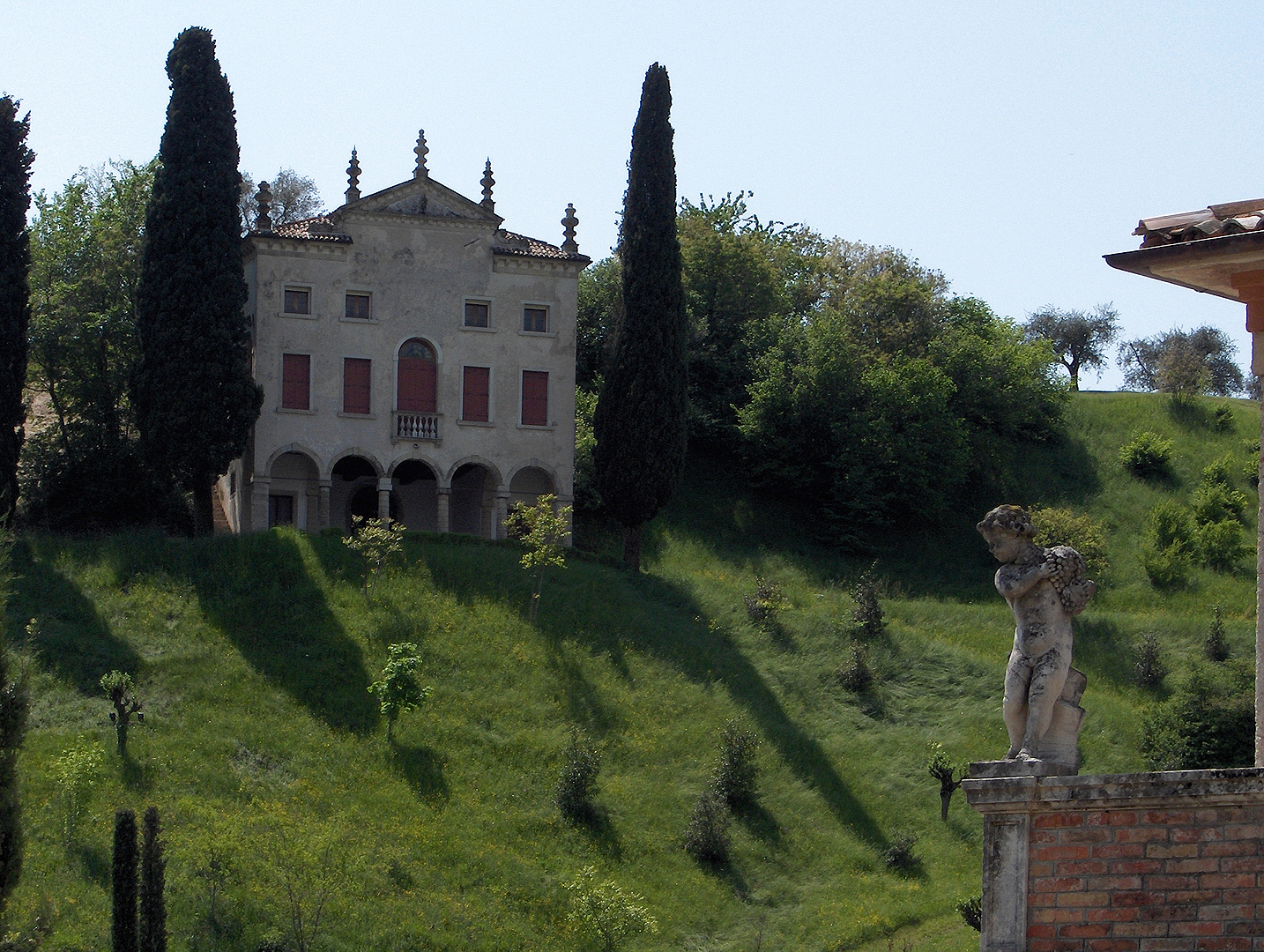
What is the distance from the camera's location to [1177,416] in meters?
58.3

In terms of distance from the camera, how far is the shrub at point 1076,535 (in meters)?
44.5

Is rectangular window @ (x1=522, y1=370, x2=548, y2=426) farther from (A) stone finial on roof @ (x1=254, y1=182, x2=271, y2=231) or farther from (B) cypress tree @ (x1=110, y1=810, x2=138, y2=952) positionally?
(B) cypress tree @ (x1=110, y1=810, x2=138, y2=952)

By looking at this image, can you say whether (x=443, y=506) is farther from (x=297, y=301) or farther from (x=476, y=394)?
(x=297, y=301)

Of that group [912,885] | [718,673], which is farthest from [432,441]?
[912,885]

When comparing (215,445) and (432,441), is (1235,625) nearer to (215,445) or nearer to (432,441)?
(432,441)

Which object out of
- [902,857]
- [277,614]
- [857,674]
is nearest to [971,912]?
[902,857]

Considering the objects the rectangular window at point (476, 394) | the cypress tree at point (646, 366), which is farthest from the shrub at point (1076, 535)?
the rectangular window at point (476, 394)

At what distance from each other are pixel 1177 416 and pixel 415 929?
136 ft

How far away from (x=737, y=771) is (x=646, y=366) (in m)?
13.8

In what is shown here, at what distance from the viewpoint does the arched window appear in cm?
4478

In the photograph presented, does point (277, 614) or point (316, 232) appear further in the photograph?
point (316, 232)

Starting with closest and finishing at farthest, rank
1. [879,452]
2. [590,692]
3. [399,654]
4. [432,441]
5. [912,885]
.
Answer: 1. [912,885]
2. [399,654]
3. [590,692]
4. [432,441]
5. [879,452]

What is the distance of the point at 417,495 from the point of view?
4666cm

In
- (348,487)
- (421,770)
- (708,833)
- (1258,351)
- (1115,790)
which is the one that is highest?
(348,487)
